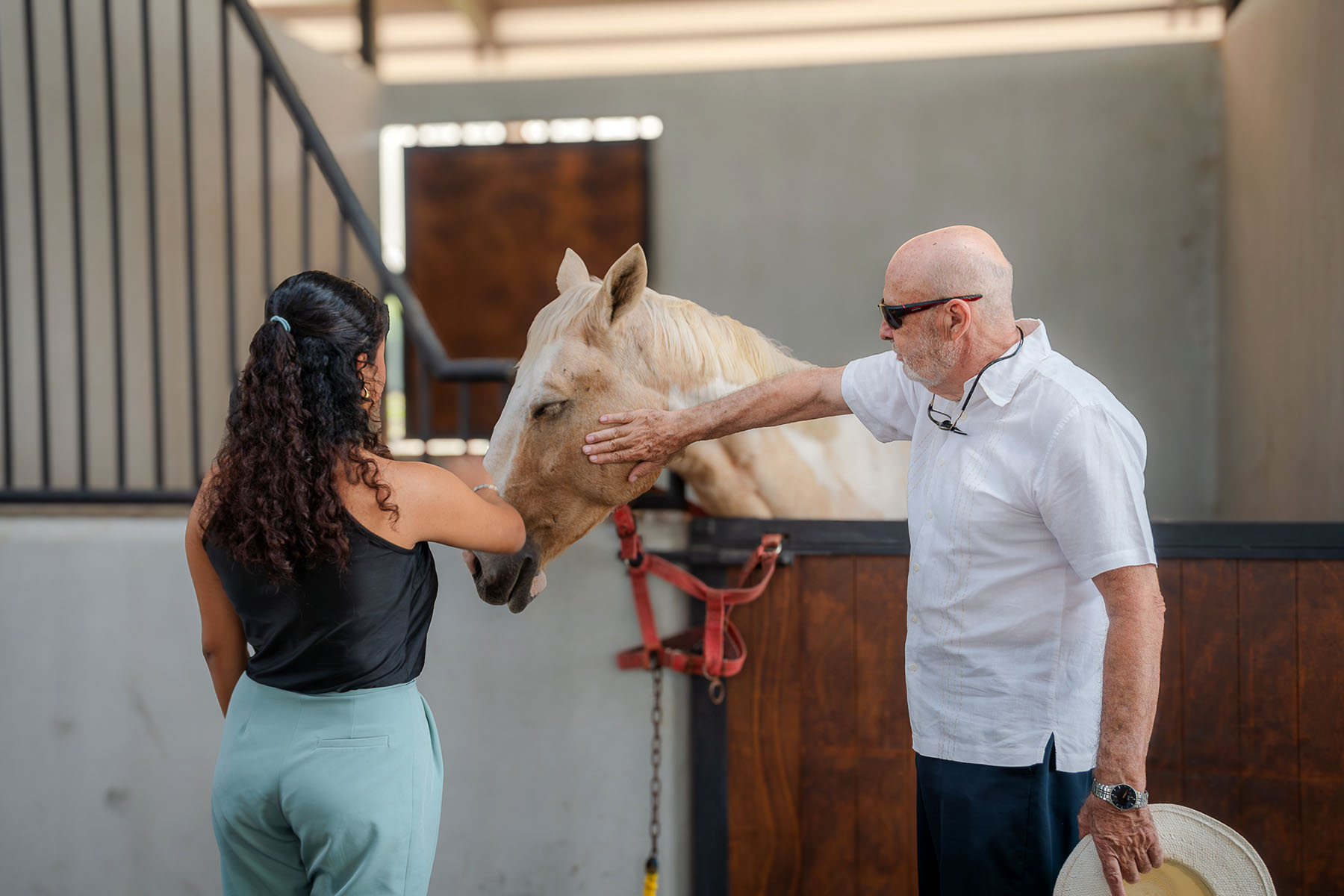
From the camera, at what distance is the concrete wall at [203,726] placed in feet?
5.53

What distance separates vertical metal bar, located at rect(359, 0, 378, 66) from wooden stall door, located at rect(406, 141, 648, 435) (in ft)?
1.76

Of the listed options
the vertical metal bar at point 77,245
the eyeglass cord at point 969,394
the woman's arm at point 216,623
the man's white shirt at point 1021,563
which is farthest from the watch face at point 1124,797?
the vertical metal bar at point 77,245

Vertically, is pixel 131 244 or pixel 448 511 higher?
pixel 131 244

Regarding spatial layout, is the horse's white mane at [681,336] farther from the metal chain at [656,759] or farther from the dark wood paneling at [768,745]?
the metal chain at [656,759]

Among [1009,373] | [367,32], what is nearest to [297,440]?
[1009,373]

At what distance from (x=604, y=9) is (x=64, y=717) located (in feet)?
14.1

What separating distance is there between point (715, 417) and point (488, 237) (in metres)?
3.61

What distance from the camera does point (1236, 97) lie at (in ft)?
12.2

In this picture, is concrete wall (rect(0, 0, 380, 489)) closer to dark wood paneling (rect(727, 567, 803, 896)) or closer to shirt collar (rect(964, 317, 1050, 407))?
dark wood paneling (rect(727, 567, 803, 896))

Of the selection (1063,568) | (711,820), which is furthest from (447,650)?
(1063,568)

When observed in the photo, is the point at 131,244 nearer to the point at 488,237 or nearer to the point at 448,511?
the point at 488,237

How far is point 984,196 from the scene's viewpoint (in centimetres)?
420

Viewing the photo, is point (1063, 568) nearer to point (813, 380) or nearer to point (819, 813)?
point (813, 380)

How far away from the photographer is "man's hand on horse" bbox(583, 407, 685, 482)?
4.59 ft
